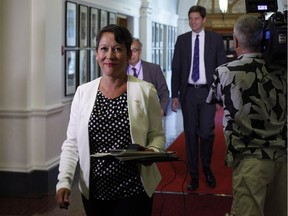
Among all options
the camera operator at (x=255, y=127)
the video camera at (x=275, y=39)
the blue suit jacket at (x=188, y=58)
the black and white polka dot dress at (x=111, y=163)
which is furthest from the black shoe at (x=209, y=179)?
the black and white polka dot dress at (x=111, y=163)

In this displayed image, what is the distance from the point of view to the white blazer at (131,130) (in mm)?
2305

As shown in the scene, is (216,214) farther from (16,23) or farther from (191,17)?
(16,23)

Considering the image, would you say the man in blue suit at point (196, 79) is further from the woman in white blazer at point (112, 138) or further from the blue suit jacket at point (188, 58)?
the woman in white blazer at point (112, 138)

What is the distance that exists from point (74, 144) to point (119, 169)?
279 mm

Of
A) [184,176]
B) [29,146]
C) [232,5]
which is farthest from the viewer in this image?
[232,5]

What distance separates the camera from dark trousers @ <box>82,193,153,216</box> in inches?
90.8

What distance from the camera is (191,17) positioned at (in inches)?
199

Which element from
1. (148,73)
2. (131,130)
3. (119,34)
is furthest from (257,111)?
(148,73)

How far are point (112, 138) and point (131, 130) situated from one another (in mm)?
96

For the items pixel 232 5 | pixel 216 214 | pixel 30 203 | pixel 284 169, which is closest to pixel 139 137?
pixel 284 169

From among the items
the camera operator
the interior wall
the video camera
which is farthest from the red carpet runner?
the video camera

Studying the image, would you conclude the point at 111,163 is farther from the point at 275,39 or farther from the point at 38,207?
the point at 38,207

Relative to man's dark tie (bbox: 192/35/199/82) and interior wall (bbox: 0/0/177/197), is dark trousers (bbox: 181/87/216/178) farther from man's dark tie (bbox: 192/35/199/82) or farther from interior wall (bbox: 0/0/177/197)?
interior wall (bbox: 0/0/177/197)

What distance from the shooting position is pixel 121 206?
231 cm
